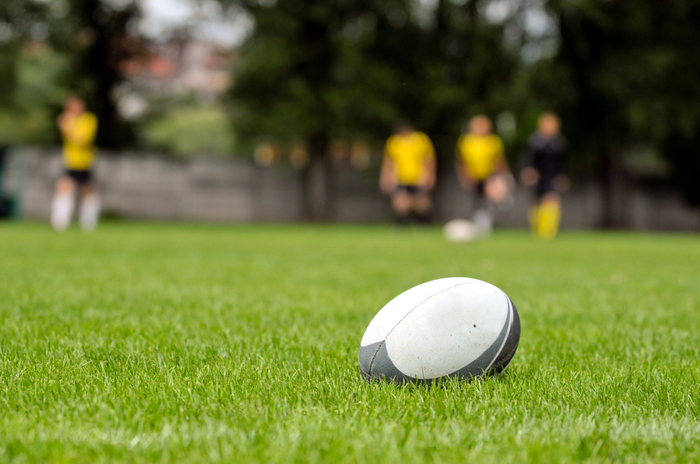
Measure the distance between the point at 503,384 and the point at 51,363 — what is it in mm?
1687

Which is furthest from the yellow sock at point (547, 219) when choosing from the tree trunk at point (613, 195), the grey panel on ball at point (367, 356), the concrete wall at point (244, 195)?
the grey panel on ball at point (367, 356)

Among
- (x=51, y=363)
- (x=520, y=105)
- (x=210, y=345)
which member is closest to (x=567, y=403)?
(x=210, y=345)

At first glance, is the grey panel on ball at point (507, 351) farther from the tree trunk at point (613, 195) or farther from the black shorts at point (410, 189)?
the tree trunk at point (613, 195)

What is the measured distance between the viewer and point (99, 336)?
315 cm

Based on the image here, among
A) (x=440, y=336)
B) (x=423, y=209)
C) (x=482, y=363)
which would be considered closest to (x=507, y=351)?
(x=482, y=363)

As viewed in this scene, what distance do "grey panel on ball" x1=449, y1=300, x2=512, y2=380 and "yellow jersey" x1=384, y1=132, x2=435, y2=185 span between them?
45.2ft

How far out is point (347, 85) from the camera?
2295 centimetres

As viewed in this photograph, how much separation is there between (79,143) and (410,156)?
7.41 m

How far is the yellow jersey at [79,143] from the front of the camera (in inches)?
551

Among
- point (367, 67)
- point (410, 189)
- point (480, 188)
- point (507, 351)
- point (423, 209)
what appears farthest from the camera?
point (367, 67)

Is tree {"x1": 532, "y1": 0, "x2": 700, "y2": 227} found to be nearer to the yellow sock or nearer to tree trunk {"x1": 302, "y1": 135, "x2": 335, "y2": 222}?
the yellow sock

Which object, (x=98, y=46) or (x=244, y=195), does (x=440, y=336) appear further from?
(x=98, y=46)

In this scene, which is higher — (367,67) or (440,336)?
(367,67)

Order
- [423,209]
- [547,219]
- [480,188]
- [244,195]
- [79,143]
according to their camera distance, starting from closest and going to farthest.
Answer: [79,143] < [480,188] < [547,219] < [423,209] < [244,195]
